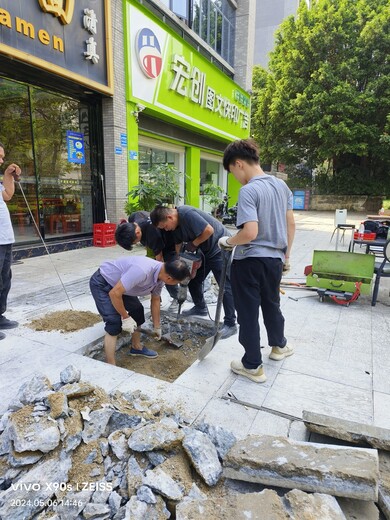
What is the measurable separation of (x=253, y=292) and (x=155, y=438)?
1105 millimetres

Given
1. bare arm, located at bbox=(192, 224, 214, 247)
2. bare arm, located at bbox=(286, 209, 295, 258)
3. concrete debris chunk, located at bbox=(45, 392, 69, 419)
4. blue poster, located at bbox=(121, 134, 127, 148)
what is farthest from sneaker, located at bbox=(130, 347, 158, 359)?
blue poster, located at bbox=(121, 134, 127, 148)

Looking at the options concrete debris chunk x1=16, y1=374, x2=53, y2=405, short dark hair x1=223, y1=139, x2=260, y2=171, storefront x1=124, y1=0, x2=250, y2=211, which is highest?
storefront x1=124, y1=0, x2=250, y2=211

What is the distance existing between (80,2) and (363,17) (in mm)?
18133

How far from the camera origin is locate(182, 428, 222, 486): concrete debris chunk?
1564 mm

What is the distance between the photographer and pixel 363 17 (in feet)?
59.7

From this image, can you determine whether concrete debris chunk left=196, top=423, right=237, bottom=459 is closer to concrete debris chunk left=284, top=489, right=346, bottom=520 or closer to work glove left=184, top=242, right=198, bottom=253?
concrete debris chunk left=284, top=489, right=346, bottom=520

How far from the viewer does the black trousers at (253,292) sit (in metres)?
2.29

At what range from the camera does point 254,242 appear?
2.28m

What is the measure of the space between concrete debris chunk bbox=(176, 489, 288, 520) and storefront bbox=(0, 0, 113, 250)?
5.48m

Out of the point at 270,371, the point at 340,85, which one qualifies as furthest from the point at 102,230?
the point at 340,85

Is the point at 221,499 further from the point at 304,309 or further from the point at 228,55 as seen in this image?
the point at 228,55

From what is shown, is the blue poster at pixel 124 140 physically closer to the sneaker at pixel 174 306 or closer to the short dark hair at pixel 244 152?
the sneaker at pixel 174 306

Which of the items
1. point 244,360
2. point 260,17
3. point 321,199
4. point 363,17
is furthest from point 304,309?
point 260,17

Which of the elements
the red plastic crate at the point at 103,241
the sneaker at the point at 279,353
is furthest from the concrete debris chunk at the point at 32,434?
the red plastic crate at the point at 103,241
